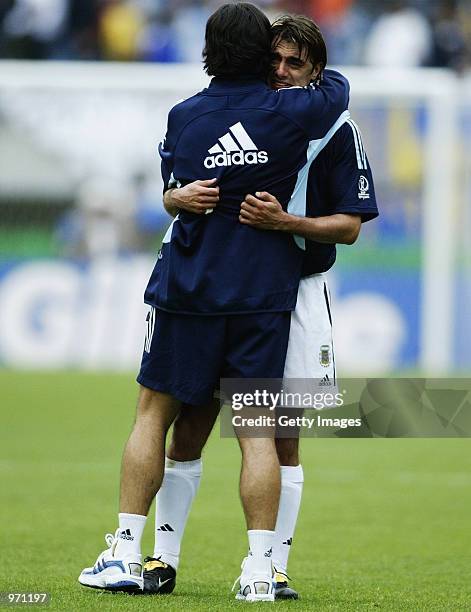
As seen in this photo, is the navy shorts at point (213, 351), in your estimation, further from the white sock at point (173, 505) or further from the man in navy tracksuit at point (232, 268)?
the white sock at point (173, 505)

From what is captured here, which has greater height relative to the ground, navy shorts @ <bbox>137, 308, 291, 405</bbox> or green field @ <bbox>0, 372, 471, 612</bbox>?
navy shorts @ <bbox>137, 308, 291, 405</bbox>

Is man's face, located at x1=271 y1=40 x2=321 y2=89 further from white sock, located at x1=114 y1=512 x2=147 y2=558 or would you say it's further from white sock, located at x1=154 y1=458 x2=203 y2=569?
white sock, located at x1=114 y1=512 x2=147 y2=558

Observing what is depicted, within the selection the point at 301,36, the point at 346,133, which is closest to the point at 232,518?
the point at 346,133

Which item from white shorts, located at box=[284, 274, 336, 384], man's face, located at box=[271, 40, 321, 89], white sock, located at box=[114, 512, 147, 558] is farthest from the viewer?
white shorts, located at box=[284, 274, 336, 384]

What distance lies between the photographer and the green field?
18.6 feet

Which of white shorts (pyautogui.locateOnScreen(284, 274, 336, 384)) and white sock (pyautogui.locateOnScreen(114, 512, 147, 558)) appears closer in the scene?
white sock (pyautogui.locateOnScreen(114, 512, 147, 558))

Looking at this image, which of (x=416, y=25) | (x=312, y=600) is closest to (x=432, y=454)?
(x=312, y=600)

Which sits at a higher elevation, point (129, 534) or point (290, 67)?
point (290, 67)

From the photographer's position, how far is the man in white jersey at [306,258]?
5438 mm

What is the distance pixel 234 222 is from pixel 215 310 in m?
0.34

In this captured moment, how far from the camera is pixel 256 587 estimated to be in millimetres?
5301

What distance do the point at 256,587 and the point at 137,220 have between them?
11849 millimetres

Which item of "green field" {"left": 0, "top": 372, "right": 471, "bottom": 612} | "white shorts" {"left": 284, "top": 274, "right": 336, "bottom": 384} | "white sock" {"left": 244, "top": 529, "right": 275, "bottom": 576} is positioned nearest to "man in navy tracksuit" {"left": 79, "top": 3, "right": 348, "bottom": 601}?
"white sock" {"left": 244, "top": 529, "right": 275, "bottom": 576}

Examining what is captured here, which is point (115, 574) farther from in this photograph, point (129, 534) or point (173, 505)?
point (173, 505)
